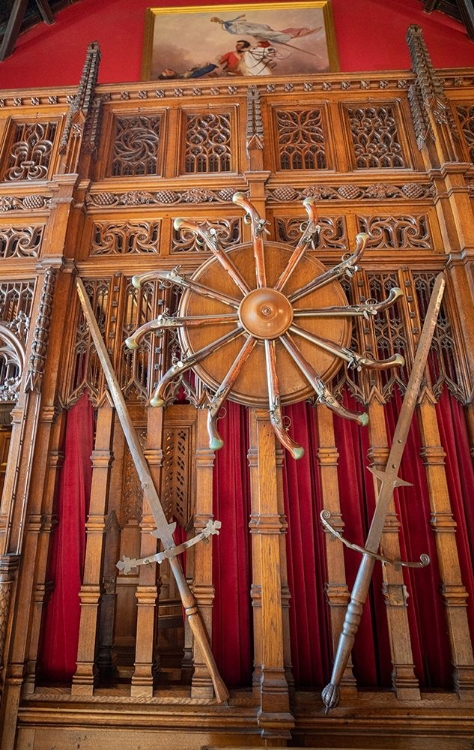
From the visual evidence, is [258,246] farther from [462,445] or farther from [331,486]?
[462,445]

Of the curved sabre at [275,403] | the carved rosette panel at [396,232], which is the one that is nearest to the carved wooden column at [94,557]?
the curved sabre at [275,403]

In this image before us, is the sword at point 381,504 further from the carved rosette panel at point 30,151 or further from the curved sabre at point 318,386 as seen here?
the carved rosette panel at point 30,151

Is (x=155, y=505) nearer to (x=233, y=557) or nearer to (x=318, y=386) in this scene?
(x=233, y=557)

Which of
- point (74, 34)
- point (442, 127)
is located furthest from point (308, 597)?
point (74, 34)

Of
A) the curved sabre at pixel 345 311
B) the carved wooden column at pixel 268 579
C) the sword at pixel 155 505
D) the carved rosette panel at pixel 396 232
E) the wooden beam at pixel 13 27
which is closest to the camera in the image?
the carved wooden column at pixel 268 579

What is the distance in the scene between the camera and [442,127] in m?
4.03

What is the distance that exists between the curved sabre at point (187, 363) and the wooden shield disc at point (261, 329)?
4 cm

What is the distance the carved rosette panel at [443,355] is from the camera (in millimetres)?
3334

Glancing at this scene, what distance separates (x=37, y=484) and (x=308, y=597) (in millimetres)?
1911

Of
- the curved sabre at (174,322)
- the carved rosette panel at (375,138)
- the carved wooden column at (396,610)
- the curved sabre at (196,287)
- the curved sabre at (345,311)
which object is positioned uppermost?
the carved rosette panel at (375,138)

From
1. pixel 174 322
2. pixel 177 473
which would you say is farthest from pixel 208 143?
pixel 177 473

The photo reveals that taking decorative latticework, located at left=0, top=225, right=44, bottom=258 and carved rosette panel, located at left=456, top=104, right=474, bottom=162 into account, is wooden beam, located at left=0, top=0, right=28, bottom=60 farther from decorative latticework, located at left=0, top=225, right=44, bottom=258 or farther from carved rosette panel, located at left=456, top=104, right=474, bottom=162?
carved rosette panel, located at left=456, top=104, right=474, bottom=162

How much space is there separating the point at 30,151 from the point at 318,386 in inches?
137

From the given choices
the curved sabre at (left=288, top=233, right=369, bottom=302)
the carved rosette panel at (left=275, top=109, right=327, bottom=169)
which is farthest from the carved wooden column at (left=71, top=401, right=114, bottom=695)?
the carved rosette panel at (left=275, top=109, right=327, bottom=169)
